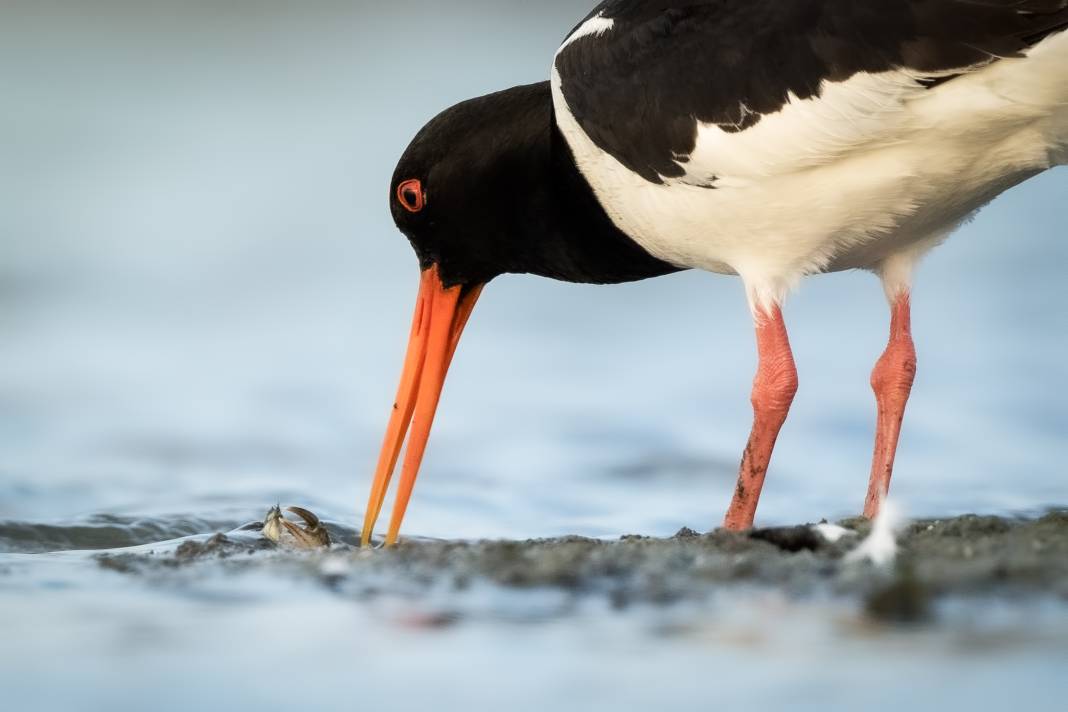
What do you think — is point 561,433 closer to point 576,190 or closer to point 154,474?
point 154,474

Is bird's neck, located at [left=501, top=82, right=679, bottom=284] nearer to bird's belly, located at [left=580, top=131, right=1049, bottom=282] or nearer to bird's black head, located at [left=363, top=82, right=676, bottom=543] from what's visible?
bird's black head, located at [left=363, top=82, right=676, bottom=543]

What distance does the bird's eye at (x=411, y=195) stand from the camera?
216 inches

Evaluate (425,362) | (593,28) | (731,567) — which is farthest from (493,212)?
(731,567)

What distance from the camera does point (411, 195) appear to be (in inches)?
217

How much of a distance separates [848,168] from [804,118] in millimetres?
216

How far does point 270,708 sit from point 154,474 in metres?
4.03

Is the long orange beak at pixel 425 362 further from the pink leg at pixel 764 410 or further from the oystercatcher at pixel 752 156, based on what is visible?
the pink leg at pixel 764 410

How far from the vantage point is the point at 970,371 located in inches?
333

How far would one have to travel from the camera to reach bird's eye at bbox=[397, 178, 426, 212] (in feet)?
18.0

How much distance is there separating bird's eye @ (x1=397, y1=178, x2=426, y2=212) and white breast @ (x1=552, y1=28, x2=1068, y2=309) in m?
0.68

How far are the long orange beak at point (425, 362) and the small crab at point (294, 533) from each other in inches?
18.0

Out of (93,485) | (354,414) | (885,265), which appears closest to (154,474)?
(93,485)

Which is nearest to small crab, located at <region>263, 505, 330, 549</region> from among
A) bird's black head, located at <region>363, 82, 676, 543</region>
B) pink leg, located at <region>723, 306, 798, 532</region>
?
bird's black head, located at <region>363, 82, 676, 543</region>

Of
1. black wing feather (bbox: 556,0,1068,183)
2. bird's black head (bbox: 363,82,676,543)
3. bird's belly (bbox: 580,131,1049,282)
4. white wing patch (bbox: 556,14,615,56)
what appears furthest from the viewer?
bird's black head (bbox: 363,82,676,543)
